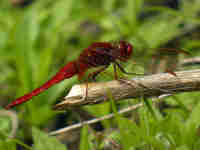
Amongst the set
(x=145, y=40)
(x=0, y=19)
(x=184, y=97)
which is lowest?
(x=184, y=97)

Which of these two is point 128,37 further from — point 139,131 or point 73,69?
point 139,131

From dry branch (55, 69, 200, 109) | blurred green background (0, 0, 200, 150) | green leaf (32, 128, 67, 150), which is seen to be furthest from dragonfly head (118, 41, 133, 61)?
green leaf (32, 128, 67, 150)

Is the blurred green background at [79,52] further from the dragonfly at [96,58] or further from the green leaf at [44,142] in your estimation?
the dragonfly at [96,58]

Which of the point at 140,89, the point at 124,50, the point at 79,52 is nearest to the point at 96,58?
the point at 124,50

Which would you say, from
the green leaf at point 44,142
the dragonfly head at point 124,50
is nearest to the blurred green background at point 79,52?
the green leaf at point 44,142

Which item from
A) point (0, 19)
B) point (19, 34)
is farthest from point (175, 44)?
point (0, 19)
